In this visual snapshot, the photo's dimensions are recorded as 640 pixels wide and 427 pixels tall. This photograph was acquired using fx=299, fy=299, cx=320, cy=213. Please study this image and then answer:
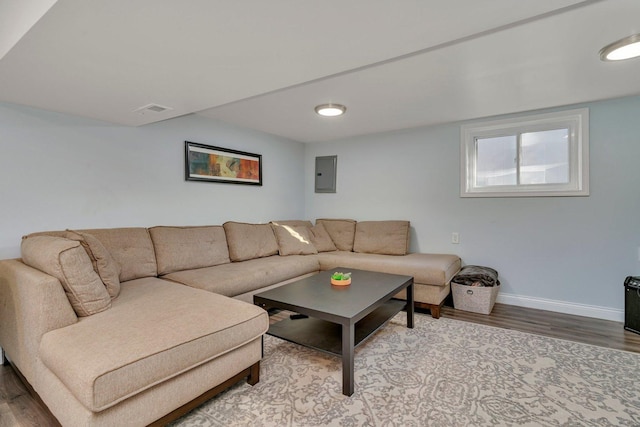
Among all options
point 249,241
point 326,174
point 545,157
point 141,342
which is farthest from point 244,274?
point 545,157

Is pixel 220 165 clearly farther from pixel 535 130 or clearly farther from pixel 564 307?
pixel 564 307

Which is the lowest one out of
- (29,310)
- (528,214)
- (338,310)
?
(338,310)

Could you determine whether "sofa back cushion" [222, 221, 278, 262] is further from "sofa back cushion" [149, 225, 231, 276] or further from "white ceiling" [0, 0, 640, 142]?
"white ceiling" [0, 0, 640, 142]

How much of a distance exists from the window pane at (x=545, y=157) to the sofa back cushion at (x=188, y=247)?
11.1 ft

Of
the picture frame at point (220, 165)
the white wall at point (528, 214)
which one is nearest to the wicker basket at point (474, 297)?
the white wall at point (528, 214)

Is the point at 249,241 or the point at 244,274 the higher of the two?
the point at 249,241

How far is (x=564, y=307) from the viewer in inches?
120

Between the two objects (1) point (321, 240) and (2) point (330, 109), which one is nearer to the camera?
(2) point (330, 109)

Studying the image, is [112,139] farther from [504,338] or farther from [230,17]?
[504,338]

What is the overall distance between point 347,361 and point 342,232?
2571 millimetres

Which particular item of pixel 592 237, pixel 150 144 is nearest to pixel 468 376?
pixel 592 237

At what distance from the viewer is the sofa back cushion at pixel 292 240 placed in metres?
3.70

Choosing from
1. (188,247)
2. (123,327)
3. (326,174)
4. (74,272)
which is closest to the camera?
(123,327)

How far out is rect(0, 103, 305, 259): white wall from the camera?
2195 mm
